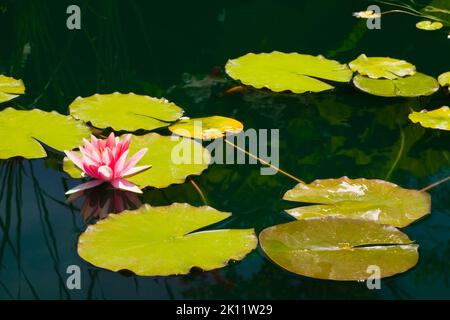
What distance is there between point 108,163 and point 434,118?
1376 millimetres

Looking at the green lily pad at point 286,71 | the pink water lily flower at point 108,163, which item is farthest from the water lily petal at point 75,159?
the green lily pad at point 286,71

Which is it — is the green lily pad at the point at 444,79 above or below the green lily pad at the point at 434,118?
above

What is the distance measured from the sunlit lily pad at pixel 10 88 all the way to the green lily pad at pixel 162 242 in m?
1.15

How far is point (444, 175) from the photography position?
8.18 ft

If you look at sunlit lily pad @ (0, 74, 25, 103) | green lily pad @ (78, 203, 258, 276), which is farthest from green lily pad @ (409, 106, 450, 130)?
sunlit lily pad @ (0, 74, 25, 103)

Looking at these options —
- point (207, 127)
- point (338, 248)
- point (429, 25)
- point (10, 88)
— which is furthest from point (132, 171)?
point (429, 25)

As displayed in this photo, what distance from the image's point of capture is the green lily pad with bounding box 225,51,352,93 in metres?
3.10

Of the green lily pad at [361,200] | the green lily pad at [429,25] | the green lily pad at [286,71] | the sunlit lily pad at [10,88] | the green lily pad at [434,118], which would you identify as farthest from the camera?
the green lily pad at [429,25]

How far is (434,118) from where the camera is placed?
2.86 metres

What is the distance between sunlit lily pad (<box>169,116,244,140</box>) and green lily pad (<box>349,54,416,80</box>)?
79 centimetres

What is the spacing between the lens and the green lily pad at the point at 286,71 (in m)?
3.10

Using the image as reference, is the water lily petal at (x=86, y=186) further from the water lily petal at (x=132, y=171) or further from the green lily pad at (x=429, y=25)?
the green lily pad at (x=429, y=25)

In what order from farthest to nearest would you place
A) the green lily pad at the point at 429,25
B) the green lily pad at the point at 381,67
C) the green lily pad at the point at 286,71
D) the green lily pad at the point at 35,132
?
the green lily pad at the point at 429,25, the green lily pad at the point at 381,67, the green lily pad at the point at 286,71, the green lily pad at the point at 35,132
